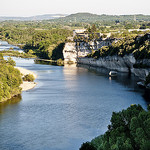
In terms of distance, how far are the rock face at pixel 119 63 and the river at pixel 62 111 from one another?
202 cm

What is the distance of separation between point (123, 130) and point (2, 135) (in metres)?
11.4

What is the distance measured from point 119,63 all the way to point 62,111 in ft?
111

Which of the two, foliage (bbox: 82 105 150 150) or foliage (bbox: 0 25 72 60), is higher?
foliage (bbox: 82 105 150 150)

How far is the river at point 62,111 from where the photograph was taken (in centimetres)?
2509

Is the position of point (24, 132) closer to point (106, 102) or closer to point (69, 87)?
point (106, 102)

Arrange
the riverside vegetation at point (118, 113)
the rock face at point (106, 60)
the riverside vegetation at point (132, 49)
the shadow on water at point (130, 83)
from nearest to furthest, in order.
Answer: the riverside vegetation at point (118, 113) < the shadow on water at point (130, 83) < the riverside vegetation at point (132, 49) < the rock face at point (106, 60)

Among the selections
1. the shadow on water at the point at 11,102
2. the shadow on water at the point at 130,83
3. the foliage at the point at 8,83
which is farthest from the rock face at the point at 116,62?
the shadow on water at the point at 11,102

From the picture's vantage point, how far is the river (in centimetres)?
2509

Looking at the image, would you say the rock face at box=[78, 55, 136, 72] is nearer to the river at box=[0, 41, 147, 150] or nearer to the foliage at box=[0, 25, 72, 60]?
the river at box=[0, 41, 147, 150]

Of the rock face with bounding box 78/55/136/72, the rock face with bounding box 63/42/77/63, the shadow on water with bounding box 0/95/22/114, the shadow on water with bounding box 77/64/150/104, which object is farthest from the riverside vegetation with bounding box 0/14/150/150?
the shadow on water with bounding box 77/64/150/104

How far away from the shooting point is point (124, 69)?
211ft

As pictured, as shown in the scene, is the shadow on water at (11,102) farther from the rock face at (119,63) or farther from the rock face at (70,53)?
the rock face at (70,53)

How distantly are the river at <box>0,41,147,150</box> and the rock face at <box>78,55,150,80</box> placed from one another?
202 centimetres

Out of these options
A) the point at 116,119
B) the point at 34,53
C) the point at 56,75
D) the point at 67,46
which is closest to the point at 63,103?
the point at 116,119
